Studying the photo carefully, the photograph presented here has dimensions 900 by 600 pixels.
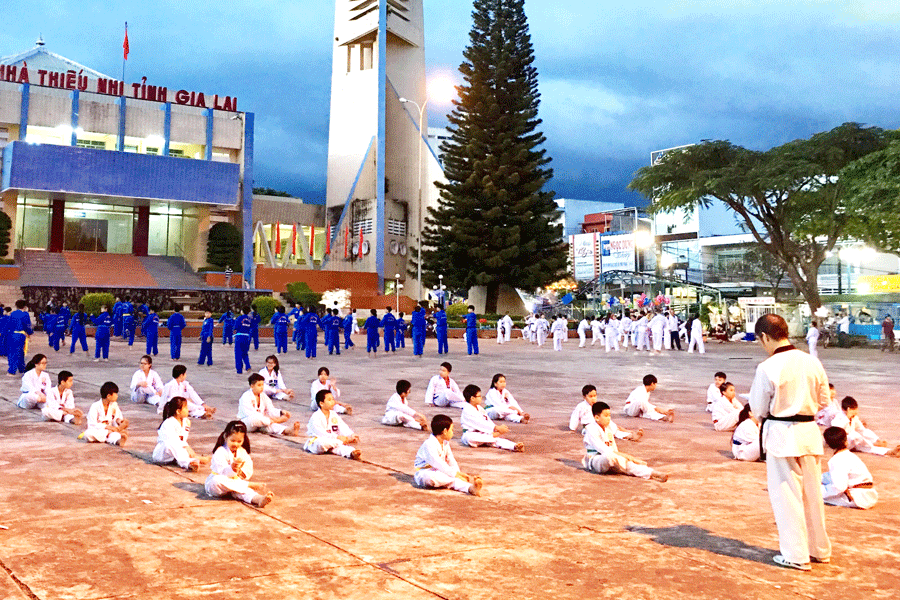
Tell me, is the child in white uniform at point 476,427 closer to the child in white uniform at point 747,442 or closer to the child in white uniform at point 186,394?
the child in white uniform at point 747,442

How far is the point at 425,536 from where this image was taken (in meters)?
5.06

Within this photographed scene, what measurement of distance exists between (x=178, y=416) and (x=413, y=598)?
4027 mm

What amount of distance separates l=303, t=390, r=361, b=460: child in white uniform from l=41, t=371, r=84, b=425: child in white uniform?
3.13m

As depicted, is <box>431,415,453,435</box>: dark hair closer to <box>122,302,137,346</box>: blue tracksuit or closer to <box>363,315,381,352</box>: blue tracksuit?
<box>363,315,381,352</box>: blue tracksuit

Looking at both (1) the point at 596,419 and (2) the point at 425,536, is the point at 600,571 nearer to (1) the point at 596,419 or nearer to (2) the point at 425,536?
(2) the point at 425,536

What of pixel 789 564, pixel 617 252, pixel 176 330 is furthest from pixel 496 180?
pixel 789 564

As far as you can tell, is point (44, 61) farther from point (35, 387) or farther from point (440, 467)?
point (440, 467)

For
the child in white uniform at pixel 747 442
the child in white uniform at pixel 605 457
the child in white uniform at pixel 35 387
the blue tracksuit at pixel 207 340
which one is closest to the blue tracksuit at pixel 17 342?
the blue tracksuit at pixel 207 340

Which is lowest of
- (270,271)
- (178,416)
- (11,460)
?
(11,460)

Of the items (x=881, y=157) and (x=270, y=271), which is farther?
(x=270, y=271)

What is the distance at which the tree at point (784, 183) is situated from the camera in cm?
2948

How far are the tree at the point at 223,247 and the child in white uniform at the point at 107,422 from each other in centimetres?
3418

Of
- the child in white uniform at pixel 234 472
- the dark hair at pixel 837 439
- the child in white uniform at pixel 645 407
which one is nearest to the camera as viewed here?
the child in white uniform at pixel 234 472

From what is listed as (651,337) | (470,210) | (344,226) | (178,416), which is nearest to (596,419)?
(178,416)
